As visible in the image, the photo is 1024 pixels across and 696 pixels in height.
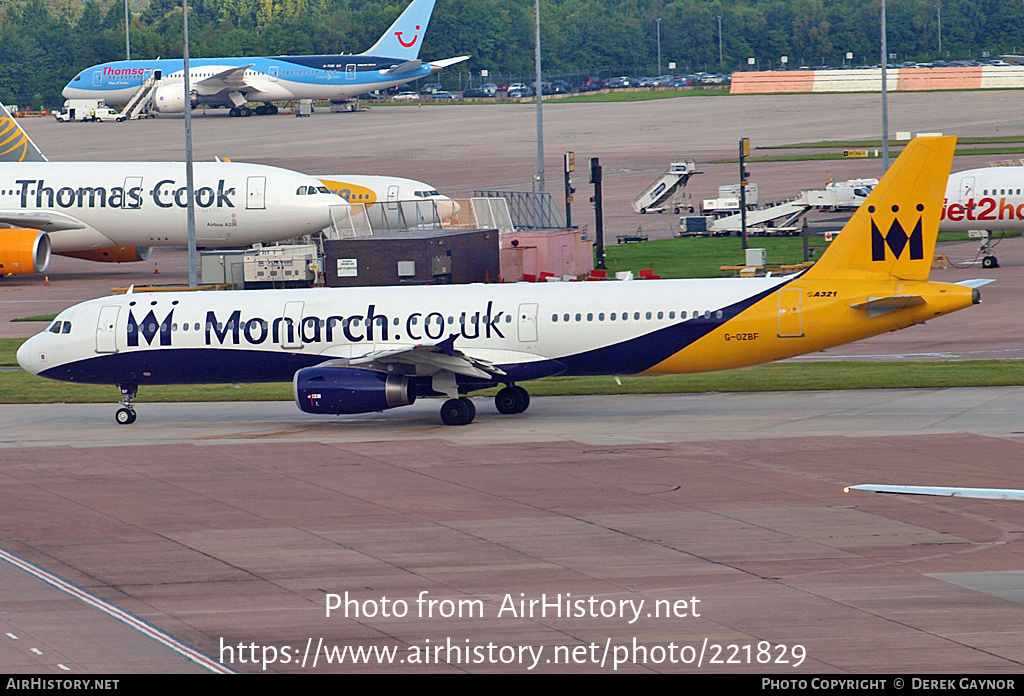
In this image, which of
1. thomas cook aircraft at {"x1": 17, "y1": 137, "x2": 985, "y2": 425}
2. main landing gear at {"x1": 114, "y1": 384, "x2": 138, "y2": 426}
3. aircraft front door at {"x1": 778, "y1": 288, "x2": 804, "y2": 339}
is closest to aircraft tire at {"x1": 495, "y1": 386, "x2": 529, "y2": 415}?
thomas cook aircraft at {"x1": 17, "y1": 137, "x2": 985, "y2": 425}

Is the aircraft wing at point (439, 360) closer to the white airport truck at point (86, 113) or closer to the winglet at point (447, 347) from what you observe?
the winglet at point (447, 347)

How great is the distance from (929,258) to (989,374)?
6.90 metres

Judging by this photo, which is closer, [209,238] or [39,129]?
[209,238]

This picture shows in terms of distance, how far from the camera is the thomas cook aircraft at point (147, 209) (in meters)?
63.0

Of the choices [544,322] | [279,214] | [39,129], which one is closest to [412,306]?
[544,322]

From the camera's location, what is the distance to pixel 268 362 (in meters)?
36.5

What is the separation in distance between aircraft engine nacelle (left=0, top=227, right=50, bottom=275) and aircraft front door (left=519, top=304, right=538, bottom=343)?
114ft

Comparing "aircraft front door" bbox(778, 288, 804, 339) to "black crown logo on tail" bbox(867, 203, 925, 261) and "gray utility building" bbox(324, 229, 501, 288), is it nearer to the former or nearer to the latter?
"black crown logo on tail" bbox(867, 203, 925, 261)

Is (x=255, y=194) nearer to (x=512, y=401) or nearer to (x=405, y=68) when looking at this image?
(x=512, y=401)

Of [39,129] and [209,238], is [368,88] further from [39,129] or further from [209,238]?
[209,238]

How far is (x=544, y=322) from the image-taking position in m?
35.2

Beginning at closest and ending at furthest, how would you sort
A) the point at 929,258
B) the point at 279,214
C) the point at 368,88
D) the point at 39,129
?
the point at 929,258
the point at 279,214
the point at 39,129
the point at 368,88

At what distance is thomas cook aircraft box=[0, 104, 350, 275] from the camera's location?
6300 cm

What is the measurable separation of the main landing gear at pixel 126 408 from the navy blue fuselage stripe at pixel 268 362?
36cm
